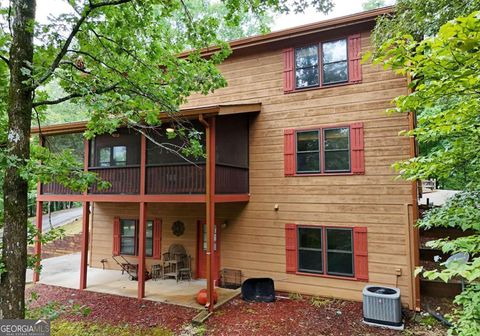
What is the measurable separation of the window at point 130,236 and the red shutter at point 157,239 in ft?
0.91

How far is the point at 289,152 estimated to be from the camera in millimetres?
9016

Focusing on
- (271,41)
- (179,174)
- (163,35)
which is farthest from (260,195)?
(163,35)

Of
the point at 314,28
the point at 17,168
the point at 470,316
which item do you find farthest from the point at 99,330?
the point at 314,28

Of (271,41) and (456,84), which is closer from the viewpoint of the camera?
(456,84)

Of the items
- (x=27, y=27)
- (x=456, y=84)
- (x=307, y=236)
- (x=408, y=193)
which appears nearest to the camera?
(x=456, y=84)

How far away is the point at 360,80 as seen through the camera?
8.24 metres

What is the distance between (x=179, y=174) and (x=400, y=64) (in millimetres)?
6286

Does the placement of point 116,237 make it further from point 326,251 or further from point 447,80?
point 447,80

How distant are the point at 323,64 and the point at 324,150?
2.46 meters

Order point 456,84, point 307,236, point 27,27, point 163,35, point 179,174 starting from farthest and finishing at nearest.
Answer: point 307,236 < point 179,174 < point 163,35 < point 27,27 < point 456,84

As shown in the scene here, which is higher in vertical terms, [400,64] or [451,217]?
[400,64]

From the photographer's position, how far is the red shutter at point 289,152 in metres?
8.98

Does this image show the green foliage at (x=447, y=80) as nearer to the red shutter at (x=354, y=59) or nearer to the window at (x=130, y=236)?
the red shutter at (x=354, y=59)

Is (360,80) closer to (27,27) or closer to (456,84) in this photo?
(456,84)
